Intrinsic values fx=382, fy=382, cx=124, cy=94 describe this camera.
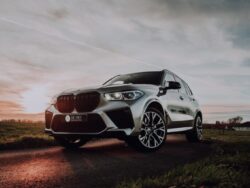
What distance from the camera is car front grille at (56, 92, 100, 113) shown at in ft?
23.6

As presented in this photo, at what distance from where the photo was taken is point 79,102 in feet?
24.2

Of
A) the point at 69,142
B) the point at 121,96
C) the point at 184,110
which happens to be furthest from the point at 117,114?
the point at 184,110

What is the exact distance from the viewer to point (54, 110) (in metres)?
7.84

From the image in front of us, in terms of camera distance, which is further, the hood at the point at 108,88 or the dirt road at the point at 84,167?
the hood at the point at 108,88

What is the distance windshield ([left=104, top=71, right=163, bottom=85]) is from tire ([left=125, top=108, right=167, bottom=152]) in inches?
41.8

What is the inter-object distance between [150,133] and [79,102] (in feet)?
5.04

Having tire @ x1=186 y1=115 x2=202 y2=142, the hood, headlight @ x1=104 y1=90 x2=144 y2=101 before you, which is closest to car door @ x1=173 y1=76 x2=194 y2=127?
tire @ x1=186 y1=115 x2=202 y2=142

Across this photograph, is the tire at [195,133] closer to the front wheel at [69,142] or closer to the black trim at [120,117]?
the front wheel at [69,142]

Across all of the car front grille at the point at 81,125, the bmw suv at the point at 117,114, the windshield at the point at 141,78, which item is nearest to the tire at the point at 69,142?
the bmw suv at the point at 117,114

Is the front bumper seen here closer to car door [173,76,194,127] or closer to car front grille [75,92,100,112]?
car front grille [75,92,100,112]

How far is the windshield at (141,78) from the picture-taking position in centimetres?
877

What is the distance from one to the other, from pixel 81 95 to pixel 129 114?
3.45 ft

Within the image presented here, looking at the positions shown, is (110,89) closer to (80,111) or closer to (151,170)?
(80,111)

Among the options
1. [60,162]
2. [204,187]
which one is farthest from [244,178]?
[60,162]
